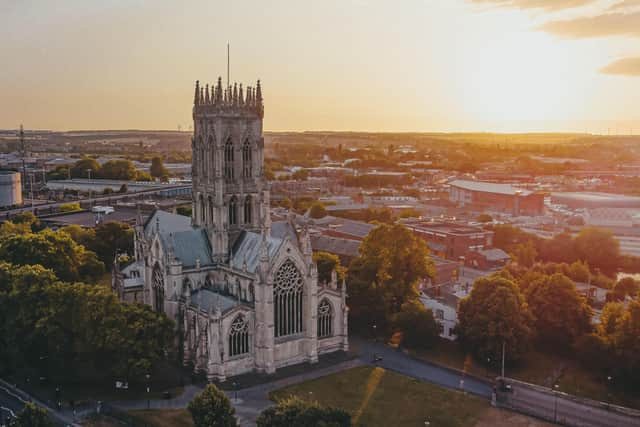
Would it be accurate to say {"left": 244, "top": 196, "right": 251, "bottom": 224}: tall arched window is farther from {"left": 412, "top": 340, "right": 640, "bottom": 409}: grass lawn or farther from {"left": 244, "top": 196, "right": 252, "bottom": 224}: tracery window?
{"left": 412, "top": 340, "right": 640, "bottom": 409}: grass lawn

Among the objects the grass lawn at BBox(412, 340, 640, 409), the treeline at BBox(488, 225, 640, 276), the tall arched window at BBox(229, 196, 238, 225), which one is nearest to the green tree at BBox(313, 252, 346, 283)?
the grass lawn at BBox(412, 340, 640, 409)

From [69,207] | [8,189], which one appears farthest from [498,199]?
[8,189]

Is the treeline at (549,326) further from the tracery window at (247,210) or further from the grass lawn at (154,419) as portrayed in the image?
the grass lawn at (154,419)

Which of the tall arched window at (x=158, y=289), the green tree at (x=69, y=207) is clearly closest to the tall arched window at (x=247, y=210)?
the tall arched window at (x=158, y=289)

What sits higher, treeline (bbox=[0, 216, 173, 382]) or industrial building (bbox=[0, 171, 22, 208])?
industrial building (bbox=[0, 171, 22, 208])

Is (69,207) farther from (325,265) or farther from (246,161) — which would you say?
(246,161)
